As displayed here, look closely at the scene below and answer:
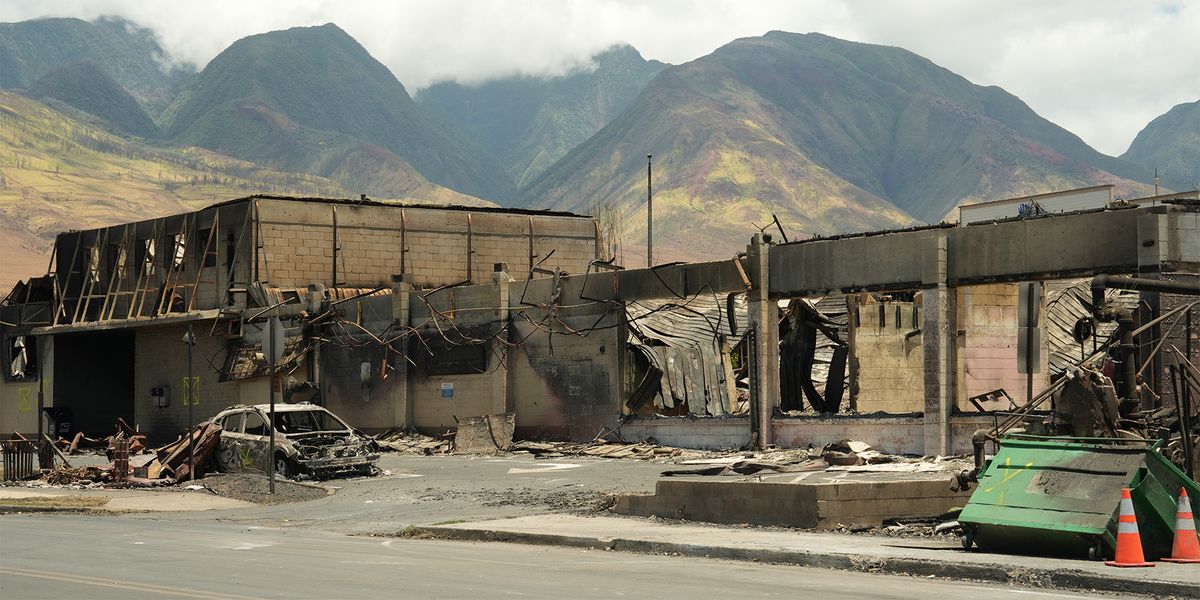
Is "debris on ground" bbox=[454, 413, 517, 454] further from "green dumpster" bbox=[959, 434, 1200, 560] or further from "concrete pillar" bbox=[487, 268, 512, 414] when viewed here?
"green dumpster" bbox=[959, 434, 1200, 560]

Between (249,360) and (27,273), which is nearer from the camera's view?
(249,360)

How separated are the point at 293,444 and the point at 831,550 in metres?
15.3

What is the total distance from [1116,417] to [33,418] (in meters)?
46.4

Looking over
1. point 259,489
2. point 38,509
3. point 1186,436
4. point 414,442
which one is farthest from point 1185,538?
point 414,442

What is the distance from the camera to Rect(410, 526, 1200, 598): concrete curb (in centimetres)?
1242

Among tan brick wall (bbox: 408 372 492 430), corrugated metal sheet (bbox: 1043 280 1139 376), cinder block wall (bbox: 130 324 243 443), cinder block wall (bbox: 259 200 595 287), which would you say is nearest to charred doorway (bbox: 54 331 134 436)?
cinder block wall (bbox: 130 324 243 443)

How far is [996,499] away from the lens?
1493cm

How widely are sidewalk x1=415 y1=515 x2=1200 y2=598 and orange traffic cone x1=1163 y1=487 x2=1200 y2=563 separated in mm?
223

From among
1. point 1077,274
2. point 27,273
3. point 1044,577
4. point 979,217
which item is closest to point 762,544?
point 1044,577

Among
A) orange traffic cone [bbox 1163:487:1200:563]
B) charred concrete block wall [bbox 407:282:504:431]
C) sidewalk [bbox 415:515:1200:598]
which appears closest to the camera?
sidewalk [bbox 415:515:1200:598]

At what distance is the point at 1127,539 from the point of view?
43.9 feet

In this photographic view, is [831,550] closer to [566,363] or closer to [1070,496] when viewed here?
[1070,496]

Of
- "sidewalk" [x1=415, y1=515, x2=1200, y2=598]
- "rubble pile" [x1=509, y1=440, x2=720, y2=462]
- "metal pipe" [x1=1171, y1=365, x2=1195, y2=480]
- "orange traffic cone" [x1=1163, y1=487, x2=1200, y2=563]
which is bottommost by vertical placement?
"rubble pile" [x1=509, y1=440, x2=720, y2=462]

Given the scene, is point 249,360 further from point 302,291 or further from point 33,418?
point 33,418
